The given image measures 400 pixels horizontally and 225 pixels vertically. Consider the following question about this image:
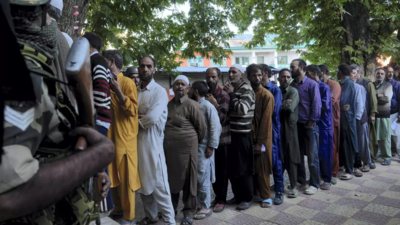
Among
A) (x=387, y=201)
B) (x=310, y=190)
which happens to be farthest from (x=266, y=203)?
(x=387, y=201)

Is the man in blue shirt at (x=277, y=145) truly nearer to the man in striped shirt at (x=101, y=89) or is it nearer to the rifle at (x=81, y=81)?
the man in striped shirt at (x=101, y=89)

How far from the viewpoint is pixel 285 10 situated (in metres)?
11.2

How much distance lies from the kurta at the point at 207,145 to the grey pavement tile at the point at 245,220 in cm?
41

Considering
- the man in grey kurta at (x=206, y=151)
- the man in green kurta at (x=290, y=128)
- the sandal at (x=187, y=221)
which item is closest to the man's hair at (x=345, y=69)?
the man in green kurta at (x=290, y=128)

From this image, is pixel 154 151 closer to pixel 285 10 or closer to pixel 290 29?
pixel 285 10

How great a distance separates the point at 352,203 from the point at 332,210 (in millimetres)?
506

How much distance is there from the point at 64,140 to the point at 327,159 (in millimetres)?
5422

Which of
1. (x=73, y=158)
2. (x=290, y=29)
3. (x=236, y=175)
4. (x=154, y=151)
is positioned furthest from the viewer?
(x=290, y=29)

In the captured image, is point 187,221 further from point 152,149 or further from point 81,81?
point 81,81

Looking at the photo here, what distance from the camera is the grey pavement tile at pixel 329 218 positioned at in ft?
13.9

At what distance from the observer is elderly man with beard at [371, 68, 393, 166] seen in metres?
7.44

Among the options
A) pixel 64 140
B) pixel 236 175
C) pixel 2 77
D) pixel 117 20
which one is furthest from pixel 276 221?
pixel 117 20

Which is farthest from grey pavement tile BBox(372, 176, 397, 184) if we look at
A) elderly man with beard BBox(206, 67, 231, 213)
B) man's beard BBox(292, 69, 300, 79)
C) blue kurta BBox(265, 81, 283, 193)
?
elderly man with beard BBox(206, 67, 231, 213)

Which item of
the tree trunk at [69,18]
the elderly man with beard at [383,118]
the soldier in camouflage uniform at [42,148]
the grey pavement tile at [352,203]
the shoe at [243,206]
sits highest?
the tree trunk at [69,18]
